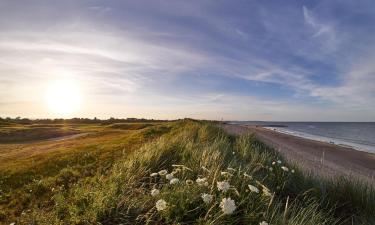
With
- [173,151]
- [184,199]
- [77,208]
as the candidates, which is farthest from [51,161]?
[184,199]

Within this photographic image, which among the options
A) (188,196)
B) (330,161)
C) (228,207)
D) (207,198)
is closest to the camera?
(228,207)

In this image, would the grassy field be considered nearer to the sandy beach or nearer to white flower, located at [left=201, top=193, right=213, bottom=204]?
white flower, located at [left=201, top=193, right=213, bottom=204]

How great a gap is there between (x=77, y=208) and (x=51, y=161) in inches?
475

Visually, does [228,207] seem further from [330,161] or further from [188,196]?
[330,161]

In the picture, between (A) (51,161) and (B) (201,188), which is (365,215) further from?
(A) (51,161)

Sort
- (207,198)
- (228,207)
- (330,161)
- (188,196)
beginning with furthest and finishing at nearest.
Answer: (330,161)
(188,196)
(207,198)
(228,207)

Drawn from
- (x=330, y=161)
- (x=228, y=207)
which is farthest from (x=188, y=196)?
(x=330, y=161)

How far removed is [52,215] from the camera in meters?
5.55

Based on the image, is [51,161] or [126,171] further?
[51,161]

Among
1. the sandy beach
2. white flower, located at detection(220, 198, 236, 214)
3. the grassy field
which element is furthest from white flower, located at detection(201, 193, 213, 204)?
the sandy beach

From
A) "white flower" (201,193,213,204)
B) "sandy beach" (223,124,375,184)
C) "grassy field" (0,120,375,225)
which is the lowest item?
"sandy beach" (223,124,375,184)

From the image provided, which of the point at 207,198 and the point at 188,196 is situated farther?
the point at 188,196

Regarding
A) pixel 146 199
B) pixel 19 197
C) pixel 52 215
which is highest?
pixel 146 199

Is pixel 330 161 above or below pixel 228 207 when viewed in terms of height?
below
